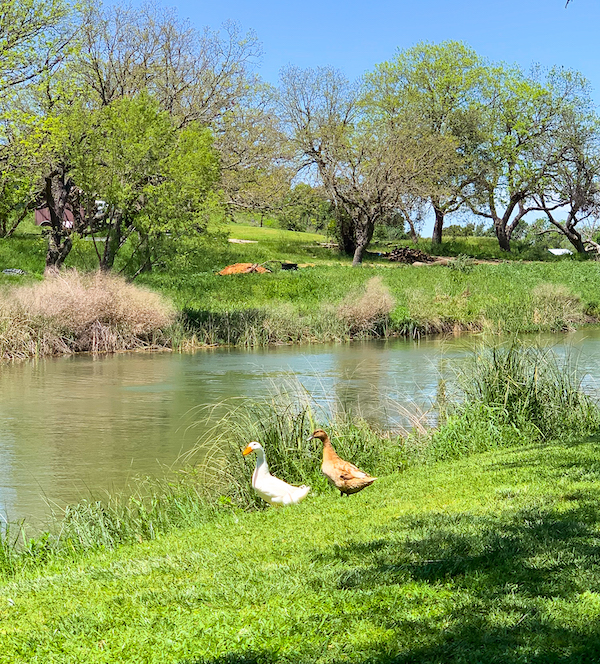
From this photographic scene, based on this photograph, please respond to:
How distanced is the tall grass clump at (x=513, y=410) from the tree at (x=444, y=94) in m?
49.9

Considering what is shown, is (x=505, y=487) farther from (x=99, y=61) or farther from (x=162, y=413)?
(x=99, y=61)

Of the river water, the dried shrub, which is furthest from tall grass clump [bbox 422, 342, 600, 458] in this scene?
the dried shrub

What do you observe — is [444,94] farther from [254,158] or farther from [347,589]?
[347,589]

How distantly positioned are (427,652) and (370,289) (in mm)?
31028

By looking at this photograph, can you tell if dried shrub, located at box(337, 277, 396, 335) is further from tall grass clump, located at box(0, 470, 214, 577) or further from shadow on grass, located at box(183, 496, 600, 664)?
shadow on grass, located at box(183, 496, 600, 664)

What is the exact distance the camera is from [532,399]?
1311cm

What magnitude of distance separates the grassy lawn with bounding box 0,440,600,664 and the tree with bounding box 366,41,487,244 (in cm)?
5640

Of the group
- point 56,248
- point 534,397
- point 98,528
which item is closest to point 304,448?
point 98,528

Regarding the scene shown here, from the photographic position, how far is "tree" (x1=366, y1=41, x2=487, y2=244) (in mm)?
63938

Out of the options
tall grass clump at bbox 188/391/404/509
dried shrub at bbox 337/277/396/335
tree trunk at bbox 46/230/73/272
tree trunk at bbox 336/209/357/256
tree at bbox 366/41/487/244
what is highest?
tree at bbox 366/41/487/244

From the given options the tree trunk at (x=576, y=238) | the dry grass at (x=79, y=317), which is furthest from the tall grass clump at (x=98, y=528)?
the tree trunk at (x=576, y=238)

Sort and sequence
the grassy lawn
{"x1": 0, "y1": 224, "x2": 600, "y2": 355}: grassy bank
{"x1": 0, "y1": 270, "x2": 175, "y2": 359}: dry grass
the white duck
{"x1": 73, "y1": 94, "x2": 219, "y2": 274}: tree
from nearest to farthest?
the grassy lawn → the white duck → {"x1": 0, "y1": 270, "x2": 175, "y2": 359}: dry grass → {"x1": 73, "y1": 94, "x2": 219, "y2": 274}: tree → {"x1": 0, "y1": 224, "x2": 600, "y2": 355}: grassy bank

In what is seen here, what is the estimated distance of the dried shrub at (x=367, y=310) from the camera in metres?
34.9

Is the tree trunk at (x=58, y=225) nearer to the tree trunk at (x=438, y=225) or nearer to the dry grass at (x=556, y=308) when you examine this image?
the dry grass at (x=556, y=308)
